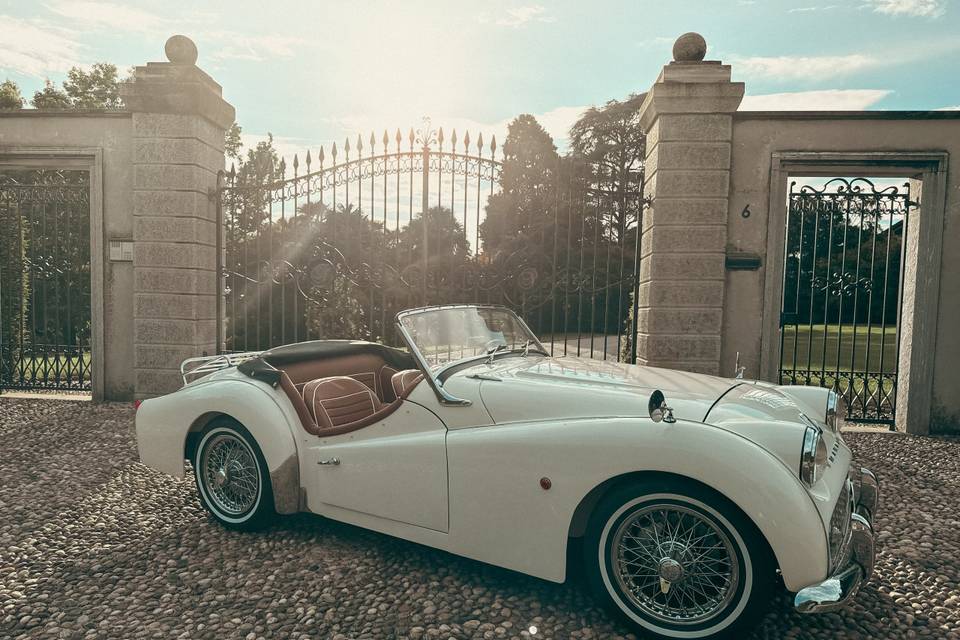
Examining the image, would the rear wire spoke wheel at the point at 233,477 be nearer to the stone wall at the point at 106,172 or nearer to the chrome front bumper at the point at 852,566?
the chrome front bumper at the point at 852,566

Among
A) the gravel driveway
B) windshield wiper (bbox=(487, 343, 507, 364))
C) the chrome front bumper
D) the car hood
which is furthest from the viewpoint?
windshield wiper (bbox=(487, 343, 507, 364))

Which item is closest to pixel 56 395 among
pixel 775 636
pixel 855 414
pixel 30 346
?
pixel 30 346

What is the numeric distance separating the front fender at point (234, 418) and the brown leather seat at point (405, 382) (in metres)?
0.64

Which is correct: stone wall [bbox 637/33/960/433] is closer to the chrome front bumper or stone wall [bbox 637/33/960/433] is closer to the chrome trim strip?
the chrome front bumper

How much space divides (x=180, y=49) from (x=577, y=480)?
721 cm

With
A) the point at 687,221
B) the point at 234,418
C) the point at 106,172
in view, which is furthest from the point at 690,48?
the point at 106,172

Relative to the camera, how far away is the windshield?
10.5 feet

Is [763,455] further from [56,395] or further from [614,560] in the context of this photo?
[56,395]

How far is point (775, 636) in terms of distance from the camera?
244cm

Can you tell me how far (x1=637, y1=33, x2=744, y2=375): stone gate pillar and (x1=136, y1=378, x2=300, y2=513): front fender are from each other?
439cm

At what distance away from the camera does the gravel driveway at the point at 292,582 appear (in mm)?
2516

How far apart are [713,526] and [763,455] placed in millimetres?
345

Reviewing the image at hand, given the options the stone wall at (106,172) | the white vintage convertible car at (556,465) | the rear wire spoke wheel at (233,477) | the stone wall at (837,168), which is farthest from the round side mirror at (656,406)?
the stone wall at (106,172)

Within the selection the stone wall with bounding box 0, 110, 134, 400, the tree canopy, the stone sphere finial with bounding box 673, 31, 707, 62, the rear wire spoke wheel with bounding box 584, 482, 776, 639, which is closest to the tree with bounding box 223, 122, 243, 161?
the tree canopy
